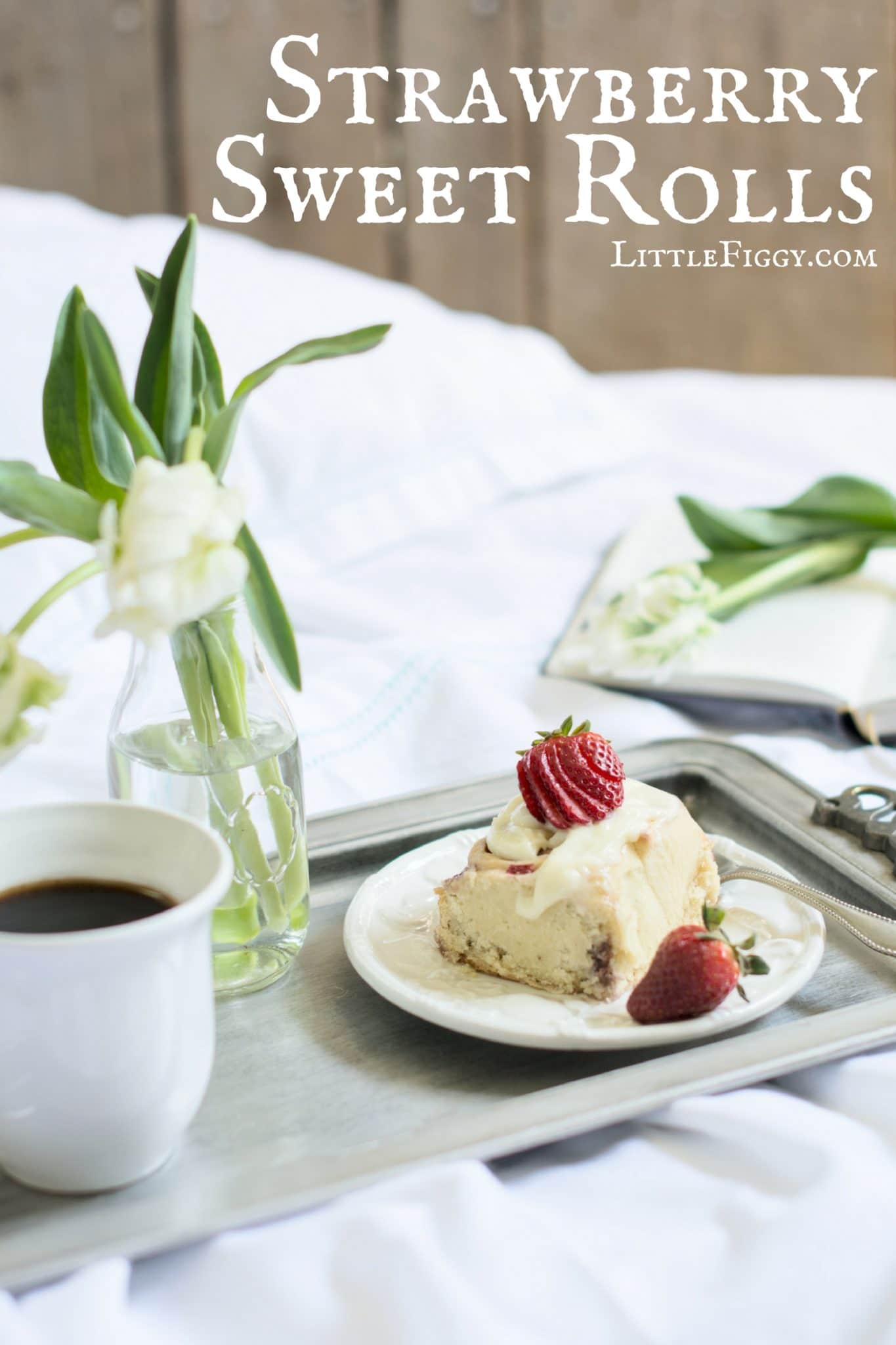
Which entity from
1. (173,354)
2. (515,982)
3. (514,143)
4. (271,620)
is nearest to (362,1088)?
(515,982)

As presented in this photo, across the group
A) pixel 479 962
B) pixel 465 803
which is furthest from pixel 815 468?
pixel 479 962

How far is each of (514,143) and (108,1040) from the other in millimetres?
2280

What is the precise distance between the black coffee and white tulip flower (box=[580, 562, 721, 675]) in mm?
595

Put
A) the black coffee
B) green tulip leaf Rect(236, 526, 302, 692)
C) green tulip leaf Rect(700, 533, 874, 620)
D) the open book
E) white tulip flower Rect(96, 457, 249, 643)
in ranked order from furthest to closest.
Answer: green tulip leaf Rect(700, 533, 874, 620), the open book, green tulip leaf Rect(236, 526, 302, 692), the black coffee, white tulip flower Rect(96, 457, 249, 643)

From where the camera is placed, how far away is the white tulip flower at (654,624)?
1.09 meters

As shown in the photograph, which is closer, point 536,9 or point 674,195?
point 536,9

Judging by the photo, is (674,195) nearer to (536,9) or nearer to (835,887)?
(536,9)

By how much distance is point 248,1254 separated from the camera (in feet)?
1.60

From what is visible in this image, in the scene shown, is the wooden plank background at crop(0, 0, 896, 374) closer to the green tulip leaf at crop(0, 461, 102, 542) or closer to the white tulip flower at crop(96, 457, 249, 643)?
the green tulip leaf at crop(0, 461, 102, 542)

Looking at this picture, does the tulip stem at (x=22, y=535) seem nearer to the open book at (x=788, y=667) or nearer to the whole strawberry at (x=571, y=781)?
the whole strawberry at (x=571, y=781)

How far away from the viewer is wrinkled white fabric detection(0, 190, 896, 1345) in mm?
468

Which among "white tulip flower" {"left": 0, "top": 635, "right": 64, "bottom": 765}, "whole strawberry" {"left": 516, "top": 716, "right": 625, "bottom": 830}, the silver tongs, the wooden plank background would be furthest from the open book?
the wooden plank background

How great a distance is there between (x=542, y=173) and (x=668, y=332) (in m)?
0.41

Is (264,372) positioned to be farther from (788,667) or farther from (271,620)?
(788,667)
